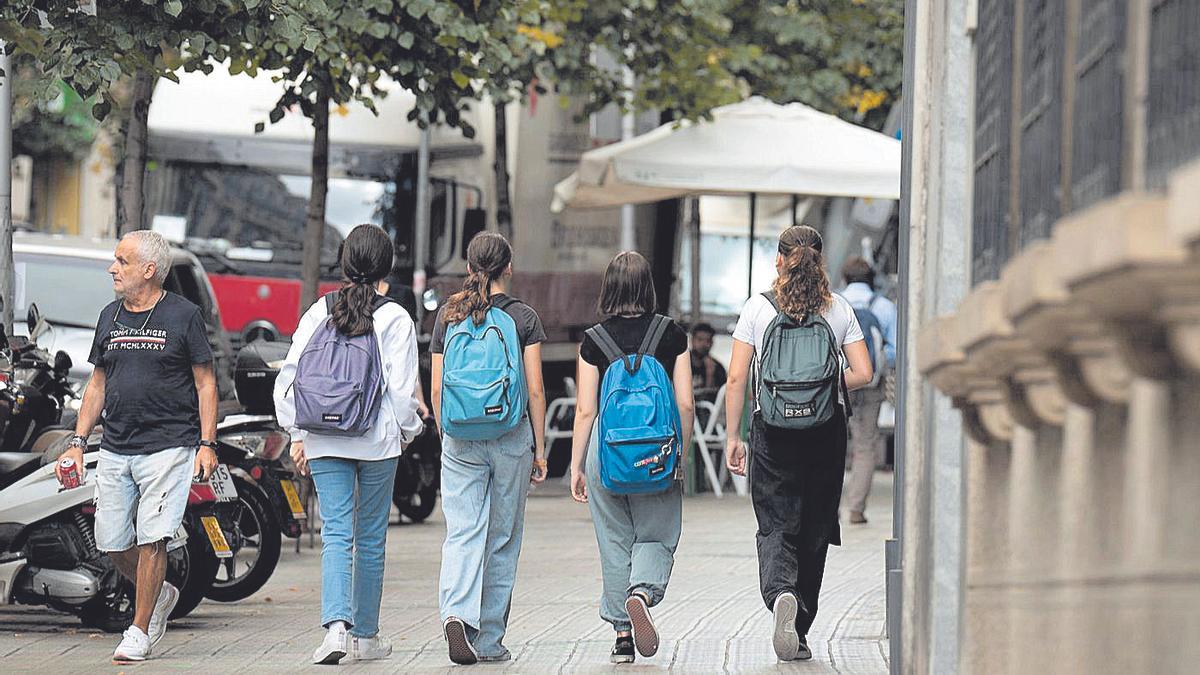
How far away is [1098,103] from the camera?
3510mm

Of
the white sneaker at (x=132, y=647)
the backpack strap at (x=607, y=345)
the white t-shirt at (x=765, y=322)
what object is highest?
the white t-shirt at (x=765, y=322)

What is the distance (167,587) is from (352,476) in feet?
3.62

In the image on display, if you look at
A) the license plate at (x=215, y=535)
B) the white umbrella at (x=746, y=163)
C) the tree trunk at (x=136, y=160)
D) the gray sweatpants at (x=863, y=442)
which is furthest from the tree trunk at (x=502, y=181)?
the license plate at (x=215, y=535)

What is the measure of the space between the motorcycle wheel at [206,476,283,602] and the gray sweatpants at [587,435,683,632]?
2563mm

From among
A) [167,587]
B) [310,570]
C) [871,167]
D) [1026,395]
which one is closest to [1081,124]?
[1026,395]

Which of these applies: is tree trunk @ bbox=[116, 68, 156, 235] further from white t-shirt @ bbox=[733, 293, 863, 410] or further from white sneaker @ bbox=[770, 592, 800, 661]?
white sneaker @ bbox=[770, 592, 800, 661]

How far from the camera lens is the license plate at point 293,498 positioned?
423 inches

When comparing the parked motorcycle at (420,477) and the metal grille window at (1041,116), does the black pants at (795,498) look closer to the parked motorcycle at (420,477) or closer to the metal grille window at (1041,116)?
the metal grille window at (1041,116)

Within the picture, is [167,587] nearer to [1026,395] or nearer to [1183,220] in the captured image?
[1026,395]

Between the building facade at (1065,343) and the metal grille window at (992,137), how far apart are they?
1 cm

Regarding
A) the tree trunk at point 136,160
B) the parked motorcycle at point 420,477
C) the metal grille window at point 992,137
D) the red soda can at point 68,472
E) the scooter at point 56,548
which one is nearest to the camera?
the metal grille window at point 992,137

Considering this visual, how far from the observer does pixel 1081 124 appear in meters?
3.70

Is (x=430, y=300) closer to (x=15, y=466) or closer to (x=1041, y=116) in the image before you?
(x=15, y=466)

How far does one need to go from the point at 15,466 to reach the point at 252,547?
55.2 inches
